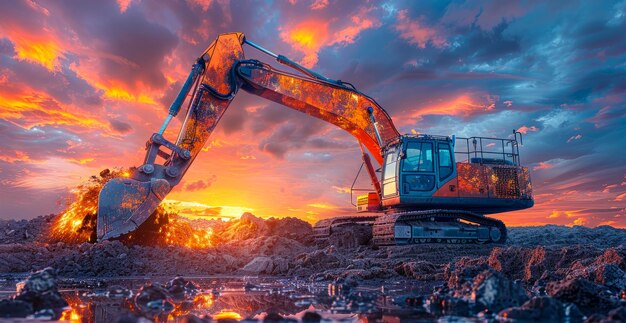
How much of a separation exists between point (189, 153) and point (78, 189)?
3.57 meters

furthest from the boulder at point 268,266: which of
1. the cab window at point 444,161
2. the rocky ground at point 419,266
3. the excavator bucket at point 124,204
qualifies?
the cab window at point 444,161

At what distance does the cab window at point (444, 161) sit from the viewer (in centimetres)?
1389

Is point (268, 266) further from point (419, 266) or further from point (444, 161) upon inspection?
point (444, 161)

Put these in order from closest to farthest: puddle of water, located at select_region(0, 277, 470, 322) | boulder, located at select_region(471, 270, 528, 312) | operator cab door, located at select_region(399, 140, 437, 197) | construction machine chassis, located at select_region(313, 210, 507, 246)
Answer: puddle of water, located at select_region(0, 277, 470, 322), boulder, located at select_region(471, 270, 528, 312), construction machine chassis, located at select_region(313, 210, 507, 246), operator cab door, located at select_region(399, 140, 437, 197)

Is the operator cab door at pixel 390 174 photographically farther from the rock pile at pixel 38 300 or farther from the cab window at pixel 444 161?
the rock pile at pixel 38 300

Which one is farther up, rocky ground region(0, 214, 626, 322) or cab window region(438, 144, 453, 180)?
cab window region(438, 144, 453, 180)

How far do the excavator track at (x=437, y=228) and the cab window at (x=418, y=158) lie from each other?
1.30 m

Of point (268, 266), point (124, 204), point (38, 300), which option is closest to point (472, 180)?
point (268, 266)

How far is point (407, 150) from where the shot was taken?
1360cm

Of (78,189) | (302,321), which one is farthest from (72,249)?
(302,321)

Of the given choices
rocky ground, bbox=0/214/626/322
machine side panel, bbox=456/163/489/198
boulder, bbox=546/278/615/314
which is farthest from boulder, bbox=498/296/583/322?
machine side panel, bbox=456/163/489/198

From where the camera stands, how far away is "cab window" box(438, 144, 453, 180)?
547 inches

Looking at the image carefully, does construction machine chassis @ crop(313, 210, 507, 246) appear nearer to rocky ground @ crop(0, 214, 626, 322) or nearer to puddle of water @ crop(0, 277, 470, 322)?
rocky ground @ crop(0, 214, 626, 322)

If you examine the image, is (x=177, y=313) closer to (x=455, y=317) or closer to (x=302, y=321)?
(x=302, y=321)
